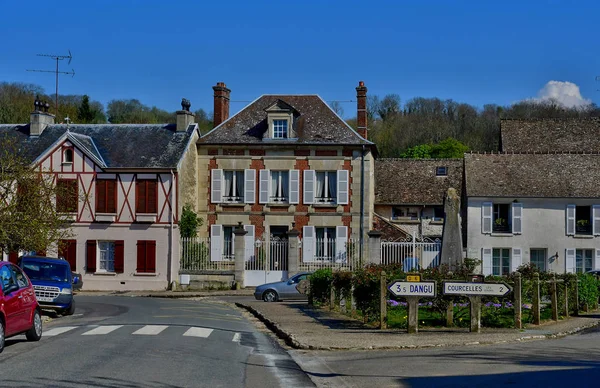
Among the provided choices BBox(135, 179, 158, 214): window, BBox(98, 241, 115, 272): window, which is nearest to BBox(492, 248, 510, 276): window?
BBox(135, 179, 158, 214): window

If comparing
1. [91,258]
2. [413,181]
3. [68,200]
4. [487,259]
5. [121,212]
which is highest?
[413,181]

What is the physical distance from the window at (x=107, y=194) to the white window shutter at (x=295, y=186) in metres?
8.42

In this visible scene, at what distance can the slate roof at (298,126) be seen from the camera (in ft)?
138

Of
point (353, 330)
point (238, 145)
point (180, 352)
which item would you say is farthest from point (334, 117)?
point (180, 352)

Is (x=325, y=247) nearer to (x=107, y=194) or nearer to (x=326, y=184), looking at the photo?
(x=326, y=184)

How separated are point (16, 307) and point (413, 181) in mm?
36772

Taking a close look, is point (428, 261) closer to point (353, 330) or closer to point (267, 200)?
point (267, 200)

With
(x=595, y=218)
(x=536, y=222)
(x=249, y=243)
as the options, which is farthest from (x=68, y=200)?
(x=595, y=218)

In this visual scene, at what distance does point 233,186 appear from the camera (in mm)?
42656

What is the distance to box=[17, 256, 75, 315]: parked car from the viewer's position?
2395cm

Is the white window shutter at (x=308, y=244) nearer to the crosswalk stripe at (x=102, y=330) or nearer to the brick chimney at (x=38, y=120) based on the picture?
the brick chimney at (x=38, y=120)

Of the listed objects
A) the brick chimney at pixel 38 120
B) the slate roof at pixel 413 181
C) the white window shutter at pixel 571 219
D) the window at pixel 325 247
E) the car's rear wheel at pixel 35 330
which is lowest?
the car's rear wheel at pixel 35 330

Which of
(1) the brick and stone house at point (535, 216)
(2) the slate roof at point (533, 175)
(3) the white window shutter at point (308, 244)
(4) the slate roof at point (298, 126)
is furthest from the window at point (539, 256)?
(3) the white window shutter at point (308, 244)

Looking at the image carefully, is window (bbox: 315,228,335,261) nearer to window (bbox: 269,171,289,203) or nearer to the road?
window (bbox: 269,171,289,203)
